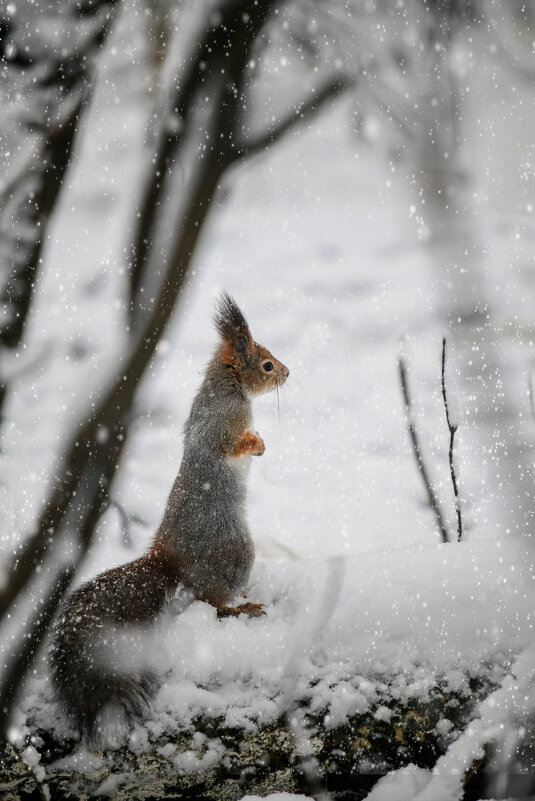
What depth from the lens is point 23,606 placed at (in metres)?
1.02

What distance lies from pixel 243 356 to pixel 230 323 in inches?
3.3

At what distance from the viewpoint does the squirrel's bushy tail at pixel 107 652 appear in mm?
848

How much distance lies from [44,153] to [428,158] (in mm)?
695

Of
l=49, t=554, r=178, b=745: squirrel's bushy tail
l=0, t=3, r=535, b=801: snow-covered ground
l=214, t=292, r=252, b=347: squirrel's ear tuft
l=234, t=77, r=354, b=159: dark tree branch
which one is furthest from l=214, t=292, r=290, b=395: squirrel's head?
l=49, t=554, r=178, b=745: squirrel's bushy tail

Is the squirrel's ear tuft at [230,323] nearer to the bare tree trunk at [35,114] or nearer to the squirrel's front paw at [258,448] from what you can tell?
the squirrel's front paw at [258,448]

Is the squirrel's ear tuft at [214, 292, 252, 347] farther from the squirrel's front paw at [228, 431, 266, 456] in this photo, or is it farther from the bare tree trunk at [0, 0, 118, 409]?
the bare tree trunk at [0, 0, 118, 409]

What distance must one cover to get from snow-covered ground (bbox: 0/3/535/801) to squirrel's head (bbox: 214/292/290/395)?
12 cm

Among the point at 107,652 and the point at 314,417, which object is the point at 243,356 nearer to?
the point at 107,652

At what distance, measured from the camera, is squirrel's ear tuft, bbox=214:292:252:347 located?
1.34 m

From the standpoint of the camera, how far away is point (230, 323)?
1.37 metres

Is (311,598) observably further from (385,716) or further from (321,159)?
(321,159)

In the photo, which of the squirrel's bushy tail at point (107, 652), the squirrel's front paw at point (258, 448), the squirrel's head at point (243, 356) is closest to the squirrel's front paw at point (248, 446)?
the squirrel's front paw at point (258, 448)

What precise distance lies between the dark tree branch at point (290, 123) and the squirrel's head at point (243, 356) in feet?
1.06

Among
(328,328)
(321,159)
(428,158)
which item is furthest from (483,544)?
(321,159)
